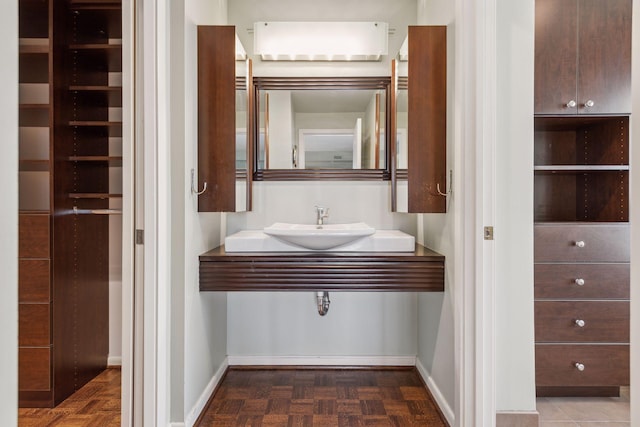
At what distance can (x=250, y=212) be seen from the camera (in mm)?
2881

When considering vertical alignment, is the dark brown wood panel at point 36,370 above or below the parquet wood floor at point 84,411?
above

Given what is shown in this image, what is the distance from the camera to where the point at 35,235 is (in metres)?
2.25

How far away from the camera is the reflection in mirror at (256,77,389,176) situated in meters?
2.85

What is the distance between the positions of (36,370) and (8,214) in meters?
1.77

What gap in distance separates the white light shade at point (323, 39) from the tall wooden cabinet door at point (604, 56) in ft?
3.61

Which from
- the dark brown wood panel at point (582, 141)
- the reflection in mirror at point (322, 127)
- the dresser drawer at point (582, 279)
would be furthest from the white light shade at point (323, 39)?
the dresser drawer at point (582, 279)

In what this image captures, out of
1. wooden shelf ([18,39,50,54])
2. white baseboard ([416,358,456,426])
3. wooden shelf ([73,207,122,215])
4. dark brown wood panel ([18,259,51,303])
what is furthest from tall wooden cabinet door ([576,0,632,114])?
dark brown wood panel ([18,259,51,303])

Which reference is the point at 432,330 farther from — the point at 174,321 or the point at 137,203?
the point at 137,203

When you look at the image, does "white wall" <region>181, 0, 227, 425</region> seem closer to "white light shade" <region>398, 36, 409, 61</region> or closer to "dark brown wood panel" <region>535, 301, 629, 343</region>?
"white light shade" <region>398, 36, 409, 61</region>

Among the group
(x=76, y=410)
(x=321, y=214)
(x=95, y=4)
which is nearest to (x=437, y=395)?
(x=321, y=214)

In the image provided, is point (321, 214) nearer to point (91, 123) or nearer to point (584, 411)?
point (91, 123)

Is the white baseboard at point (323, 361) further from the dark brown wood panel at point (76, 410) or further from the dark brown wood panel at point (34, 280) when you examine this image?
the dark brown wood panel at point (34, 280)

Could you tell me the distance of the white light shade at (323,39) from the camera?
281 cm

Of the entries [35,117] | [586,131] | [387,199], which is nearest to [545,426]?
[387,199]
